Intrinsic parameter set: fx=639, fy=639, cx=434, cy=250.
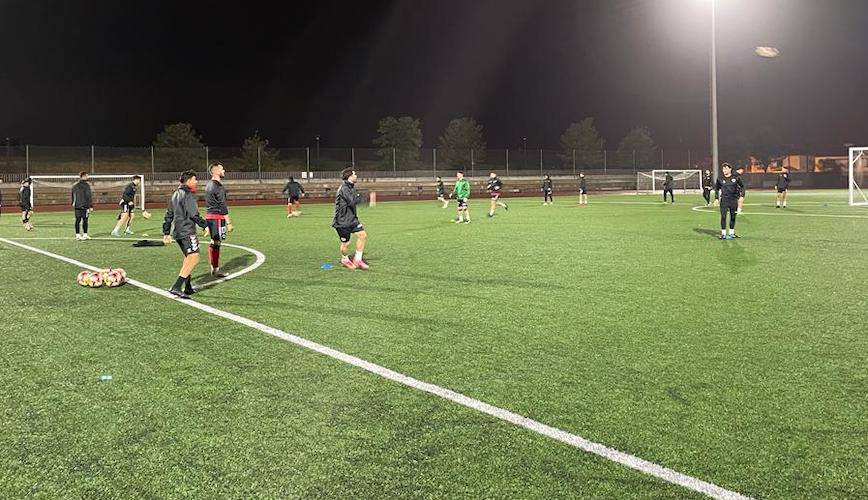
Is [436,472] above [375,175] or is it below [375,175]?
below

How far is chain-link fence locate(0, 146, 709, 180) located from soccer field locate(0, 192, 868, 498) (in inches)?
1549

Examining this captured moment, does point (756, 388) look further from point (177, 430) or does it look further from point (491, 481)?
point (177, 430)

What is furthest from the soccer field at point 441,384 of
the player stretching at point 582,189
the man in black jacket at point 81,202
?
the player stretching at point 582,189

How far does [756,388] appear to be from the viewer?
5230 mm

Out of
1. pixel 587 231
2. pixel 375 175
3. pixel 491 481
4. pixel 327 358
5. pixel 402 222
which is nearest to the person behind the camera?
pixel 491 481

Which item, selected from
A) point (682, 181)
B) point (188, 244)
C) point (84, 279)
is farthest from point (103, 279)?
point (682, 181)

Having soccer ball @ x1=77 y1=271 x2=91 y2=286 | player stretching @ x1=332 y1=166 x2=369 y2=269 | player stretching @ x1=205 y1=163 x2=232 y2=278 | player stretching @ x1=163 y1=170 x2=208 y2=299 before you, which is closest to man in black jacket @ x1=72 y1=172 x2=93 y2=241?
player stretching @ x1=205 y1=163 x2=232 y2=278

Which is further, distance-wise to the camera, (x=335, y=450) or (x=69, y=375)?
(x=69, y=375)

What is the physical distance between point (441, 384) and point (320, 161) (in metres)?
52.2

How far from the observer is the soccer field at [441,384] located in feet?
12.4

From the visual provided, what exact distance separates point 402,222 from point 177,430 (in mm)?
20884

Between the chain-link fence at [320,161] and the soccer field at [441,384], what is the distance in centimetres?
3935

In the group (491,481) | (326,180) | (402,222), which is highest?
(326,180)

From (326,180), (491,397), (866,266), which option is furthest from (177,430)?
(326,180)
